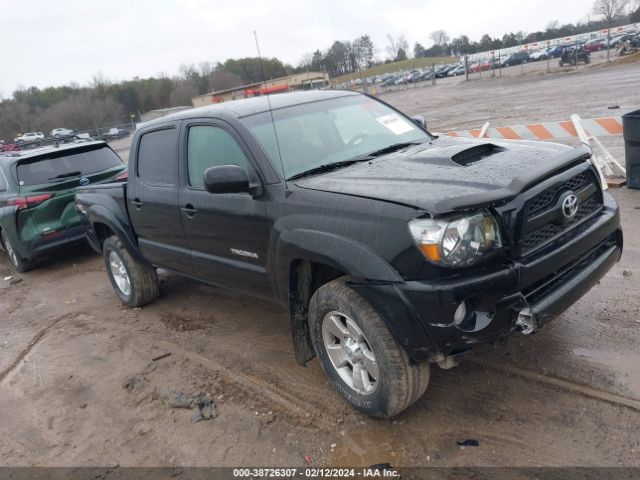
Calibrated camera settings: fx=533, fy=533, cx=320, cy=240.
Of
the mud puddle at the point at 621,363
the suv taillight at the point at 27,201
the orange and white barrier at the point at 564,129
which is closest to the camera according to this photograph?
the mud puddle at the point at 621,363

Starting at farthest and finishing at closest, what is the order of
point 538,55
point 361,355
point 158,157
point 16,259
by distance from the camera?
point 538,55, point 16,259, point 158,157, point 361,355

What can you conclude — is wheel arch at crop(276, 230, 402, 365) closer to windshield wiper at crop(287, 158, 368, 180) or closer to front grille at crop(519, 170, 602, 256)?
windshield wiper at crop(287, 158, 368, 180)

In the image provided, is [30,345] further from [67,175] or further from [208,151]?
[67,175]

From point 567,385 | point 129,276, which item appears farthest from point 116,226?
point 567,385

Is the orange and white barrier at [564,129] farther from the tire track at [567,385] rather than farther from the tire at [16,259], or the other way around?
the tire at [16,259]

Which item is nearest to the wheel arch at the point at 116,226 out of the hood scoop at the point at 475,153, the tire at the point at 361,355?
the tire at the point at 361,355

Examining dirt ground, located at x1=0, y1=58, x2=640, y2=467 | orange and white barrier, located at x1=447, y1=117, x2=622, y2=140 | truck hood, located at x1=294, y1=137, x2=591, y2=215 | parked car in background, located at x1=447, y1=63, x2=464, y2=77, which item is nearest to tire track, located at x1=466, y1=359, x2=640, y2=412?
dirt ground, located at x1=0, y1=58, x2=640, y2=467

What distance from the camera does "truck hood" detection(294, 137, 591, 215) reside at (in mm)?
2760

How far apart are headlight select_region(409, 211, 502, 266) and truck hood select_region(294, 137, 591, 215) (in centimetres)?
8

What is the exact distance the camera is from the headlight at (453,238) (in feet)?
8.82

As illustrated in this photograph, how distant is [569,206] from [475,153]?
698 mm

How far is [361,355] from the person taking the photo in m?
3.21

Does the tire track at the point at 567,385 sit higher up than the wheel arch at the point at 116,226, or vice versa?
the wheel arch at the point at 116,226

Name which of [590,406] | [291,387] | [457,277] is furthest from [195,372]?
[590,406]
